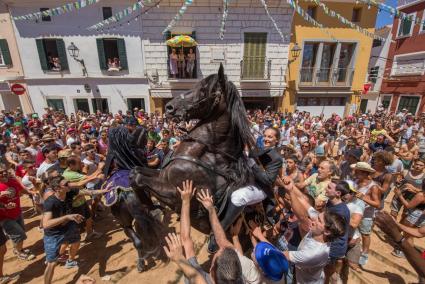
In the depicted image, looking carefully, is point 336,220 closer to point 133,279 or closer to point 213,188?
Result: point 213,188

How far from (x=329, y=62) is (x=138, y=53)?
44.8 ft

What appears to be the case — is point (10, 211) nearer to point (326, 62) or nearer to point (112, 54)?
point (112, 54)

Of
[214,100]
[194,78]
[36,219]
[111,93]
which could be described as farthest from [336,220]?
[111,93]

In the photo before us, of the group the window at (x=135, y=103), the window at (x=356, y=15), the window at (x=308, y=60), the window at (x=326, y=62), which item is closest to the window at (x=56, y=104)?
the window at (x=135, y=103)

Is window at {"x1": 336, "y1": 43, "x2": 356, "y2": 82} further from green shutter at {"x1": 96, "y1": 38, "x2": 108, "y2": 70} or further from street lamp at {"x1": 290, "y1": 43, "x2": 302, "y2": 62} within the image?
green shutter at {"x1": 96, "y1": 38, "x2": 108, "y2": 70}

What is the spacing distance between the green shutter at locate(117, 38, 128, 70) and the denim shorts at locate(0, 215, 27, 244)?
1211 cm

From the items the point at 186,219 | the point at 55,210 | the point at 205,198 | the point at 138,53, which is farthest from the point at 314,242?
the point at 138,53

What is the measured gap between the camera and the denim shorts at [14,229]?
3.40 metres

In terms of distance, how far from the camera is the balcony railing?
556 inches

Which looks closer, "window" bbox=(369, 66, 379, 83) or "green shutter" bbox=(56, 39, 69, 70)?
"green shutter" bbox=(56, 39, 69, 70)

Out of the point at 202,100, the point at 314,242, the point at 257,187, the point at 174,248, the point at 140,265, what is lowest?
the point at 140,265

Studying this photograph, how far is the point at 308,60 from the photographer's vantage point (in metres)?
15.5

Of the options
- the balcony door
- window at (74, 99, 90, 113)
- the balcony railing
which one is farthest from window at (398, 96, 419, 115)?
window at (74, 99, 90, 113)

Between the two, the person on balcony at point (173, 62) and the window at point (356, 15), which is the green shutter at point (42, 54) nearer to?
the person on balcony at point (173, 62)
